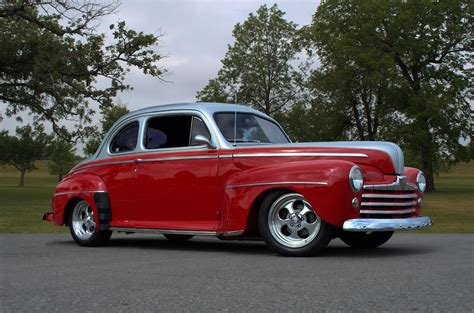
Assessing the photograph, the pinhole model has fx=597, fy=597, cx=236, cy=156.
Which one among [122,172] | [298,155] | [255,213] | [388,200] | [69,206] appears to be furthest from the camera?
[69,206]

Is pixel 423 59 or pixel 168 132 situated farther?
pixel 423 59


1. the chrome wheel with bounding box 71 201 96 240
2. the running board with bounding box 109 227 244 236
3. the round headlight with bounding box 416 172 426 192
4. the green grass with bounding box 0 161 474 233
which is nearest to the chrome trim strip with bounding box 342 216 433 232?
the round headlight with bounding box 416 172 426 192

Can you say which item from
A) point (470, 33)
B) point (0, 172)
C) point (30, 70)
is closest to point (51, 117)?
point (30, 70)

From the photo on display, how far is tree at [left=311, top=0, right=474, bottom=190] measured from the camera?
44000mm

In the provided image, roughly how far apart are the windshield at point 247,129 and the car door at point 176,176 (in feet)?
0.84

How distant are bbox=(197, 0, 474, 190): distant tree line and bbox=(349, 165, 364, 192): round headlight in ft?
124

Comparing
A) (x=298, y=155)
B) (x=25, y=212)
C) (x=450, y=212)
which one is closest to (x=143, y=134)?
(x=298, y=155)

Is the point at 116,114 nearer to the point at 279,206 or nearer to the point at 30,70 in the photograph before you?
the point at 30,70

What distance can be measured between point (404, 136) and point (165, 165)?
1500 inches

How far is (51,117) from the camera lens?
3062 cm

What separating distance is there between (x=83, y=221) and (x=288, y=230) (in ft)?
12.0

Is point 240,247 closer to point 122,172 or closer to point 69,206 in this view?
point 122,172

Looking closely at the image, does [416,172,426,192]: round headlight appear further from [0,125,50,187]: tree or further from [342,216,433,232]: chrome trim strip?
[0,125,50,187]: tree

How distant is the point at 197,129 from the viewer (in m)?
7.99
